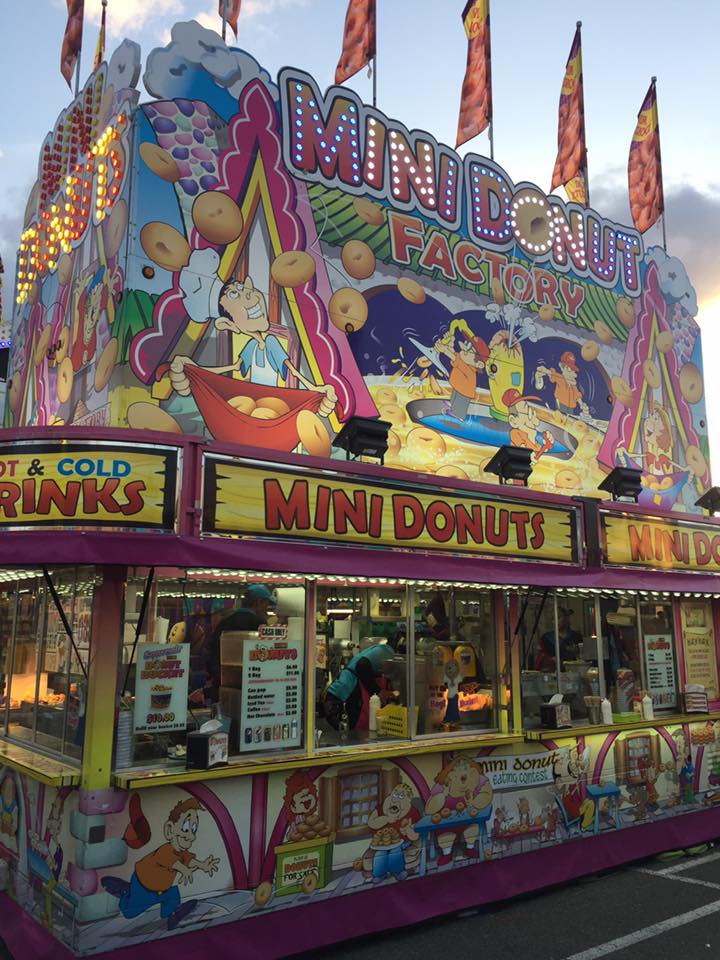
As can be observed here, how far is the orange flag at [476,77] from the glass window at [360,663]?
7971mm

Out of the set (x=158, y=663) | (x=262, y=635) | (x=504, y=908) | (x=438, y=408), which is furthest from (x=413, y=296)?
(x=504, y=908)

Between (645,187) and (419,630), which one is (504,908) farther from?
(645,187)

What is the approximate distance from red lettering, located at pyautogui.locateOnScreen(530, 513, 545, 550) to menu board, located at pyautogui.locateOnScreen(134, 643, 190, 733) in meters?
3.81

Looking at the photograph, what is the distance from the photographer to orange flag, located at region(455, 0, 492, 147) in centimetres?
1208

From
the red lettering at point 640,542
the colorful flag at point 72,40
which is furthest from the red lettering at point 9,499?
the colorful flag at point 72,40

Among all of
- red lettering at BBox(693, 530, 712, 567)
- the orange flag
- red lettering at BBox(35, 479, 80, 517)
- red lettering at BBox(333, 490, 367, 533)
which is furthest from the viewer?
the orange flag

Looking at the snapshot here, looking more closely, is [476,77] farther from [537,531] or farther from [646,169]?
[537,531]

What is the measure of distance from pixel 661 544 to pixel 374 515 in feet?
14.9

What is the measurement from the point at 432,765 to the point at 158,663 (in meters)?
2.89

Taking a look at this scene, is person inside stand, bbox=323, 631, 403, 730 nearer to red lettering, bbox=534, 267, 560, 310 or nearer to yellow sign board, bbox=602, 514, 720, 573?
yellow sign board, bbox=602, 514, 720, 573

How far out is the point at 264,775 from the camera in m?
6.20

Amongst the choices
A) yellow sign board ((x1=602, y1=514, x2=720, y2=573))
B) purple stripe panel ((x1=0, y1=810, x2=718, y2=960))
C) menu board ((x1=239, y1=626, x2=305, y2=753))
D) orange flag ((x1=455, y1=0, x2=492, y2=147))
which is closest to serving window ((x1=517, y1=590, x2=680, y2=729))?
yellow sign board ((x1=602, y1=514, x2=720, y2=573))

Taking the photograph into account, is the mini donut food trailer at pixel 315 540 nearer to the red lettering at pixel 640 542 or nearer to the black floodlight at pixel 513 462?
the red lettering at pixel 640 542

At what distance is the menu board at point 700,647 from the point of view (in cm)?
1058
